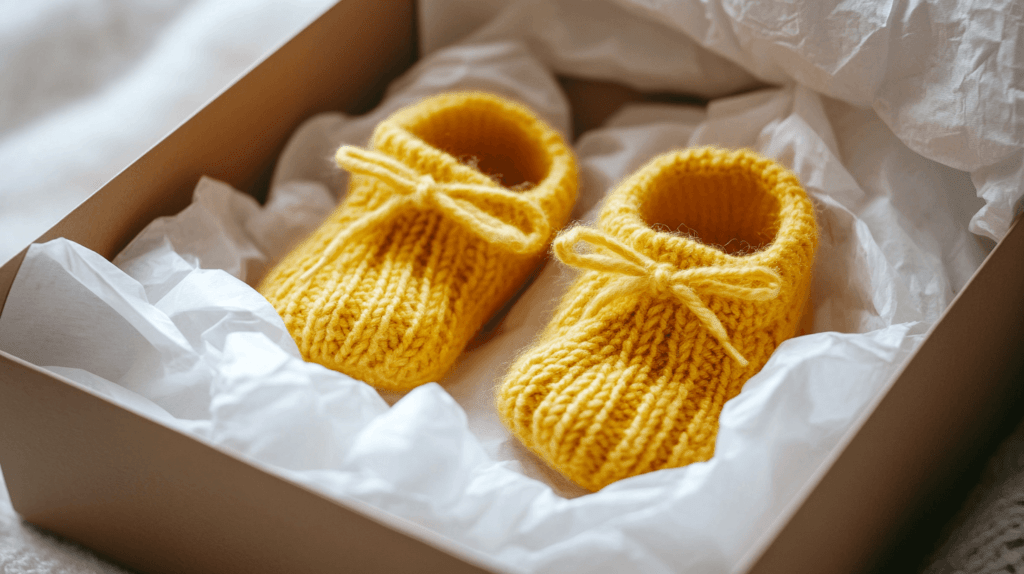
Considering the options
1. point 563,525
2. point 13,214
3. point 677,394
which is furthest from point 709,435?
point 13,214

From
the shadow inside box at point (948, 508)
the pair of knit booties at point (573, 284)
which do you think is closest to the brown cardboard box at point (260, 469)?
the shadow inside box at point (948, 508)

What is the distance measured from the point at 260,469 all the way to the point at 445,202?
30 cm

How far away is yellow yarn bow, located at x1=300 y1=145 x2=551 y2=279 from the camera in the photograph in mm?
668

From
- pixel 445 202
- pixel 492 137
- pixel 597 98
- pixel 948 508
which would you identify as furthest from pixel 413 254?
pixel 948 508

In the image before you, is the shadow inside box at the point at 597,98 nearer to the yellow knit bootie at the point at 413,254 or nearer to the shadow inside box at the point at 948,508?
the yellow knit bootie at the point at 413,254

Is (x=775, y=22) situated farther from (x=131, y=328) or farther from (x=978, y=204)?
(x=131, y=328)

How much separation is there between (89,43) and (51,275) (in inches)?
21.5

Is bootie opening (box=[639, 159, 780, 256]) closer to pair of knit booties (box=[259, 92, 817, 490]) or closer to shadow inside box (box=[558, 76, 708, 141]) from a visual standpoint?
pair of knit booties (box=[259, 92, 817, 490])

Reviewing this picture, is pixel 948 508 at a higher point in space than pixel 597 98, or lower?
lower

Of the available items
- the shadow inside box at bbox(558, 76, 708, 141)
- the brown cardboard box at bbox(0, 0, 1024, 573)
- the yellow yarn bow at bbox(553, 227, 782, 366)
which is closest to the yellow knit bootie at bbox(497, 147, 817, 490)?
the yellow yarn bow at bbox(553, 227, 782, 366)

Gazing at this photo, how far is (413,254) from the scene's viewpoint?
0.68 metres

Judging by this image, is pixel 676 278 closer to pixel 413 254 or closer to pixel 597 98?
pixel 413 254

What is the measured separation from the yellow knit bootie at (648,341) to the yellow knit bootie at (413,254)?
0.25 ft

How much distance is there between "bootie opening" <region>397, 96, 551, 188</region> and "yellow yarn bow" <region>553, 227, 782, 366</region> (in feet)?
0.60
